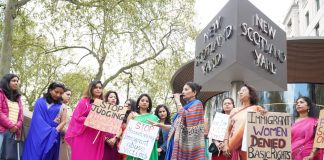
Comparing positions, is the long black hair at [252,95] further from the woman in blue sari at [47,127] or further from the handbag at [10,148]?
the handbag at [10,148]

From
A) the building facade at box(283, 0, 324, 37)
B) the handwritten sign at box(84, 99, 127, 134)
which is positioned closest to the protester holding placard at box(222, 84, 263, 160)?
the handwritten sign at box(84, 99, 127, 134)

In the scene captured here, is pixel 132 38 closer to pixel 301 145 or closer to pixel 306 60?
pixel 306 60

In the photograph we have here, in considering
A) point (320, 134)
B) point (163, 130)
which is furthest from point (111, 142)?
point (320, 134)

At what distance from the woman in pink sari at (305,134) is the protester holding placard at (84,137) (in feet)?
9.43

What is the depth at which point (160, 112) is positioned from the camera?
7223mm

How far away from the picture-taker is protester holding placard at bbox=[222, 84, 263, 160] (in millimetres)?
5773

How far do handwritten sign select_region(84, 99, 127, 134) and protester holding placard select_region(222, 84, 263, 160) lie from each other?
5.30ft

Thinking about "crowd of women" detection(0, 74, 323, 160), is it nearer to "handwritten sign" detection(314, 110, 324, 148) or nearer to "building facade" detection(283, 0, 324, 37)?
"handwritten sign" detection(314, 110, 324, 148)

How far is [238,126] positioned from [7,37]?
9641 millimetres

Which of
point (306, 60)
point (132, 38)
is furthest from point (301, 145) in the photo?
point (132, 38)

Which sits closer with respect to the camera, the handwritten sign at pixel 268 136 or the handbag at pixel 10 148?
the handwritten sign at pixel 268 136

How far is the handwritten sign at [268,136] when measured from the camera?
17.4ft

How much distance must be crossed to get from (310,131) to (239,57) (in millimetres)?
2877

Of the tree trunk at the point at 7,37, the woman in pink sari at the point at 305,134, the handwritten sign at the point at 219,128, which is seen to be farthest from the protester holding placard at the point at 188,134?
the tree trunk at the point at 7,37
